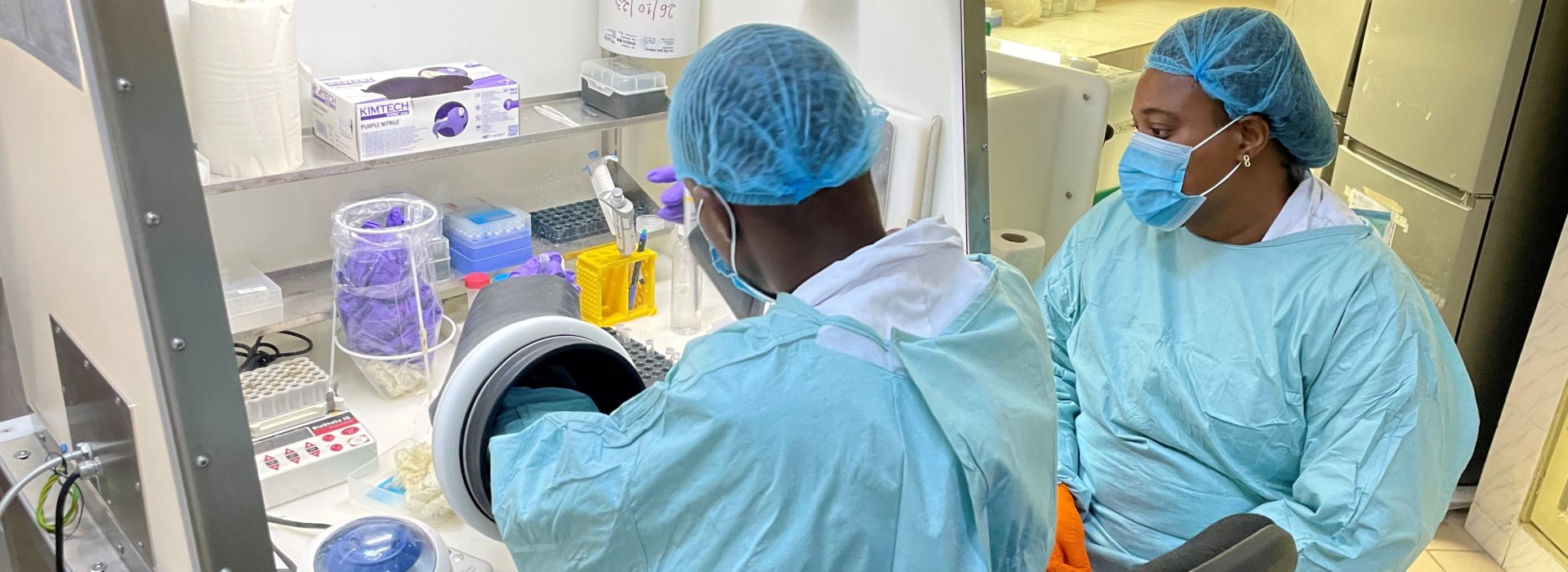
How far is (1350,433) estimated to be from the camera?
4.33ft

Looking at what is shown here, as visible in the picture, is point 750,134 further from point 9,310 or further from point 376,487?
point 9,310

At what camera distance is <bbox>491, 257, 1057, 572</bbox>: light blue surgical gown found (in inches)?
32.8

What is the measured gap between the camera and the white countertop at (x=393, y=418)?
132cm

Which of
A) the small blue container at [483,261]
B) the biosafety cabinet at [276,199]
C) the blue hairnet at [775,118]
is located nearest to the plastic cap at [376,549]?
the biosafety cabinet at [276,199]

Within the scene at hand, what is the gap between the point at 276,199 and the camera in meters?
1.74

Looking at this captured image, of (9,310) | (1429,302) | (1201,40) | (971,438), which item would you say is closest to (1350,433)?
(1429,302)

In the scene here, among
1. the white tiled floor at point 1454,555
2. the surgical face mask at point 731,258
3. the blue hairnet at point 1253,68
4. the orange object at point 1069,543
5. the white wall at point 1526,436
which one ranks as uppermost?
the blue hairnet at point 1253,68

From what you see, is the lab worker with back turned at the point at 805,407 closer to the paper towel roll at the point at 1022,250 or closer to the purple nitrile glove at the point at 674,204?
the purple nitrile glove at the point at 674,204

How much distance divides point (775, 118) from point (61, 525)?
0.98 m

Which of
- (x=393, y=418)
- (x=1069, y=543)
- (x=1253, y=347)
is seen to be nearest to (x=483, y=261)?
(x=393, y=418)

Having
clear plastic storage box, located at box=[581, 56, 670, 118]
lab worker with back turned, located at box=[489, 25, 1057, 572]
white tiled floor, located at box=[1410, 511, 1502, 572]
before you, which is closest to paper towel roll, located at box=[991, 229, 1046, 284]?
clear plastic storage box, located at box=[581, 56, 670, 118]

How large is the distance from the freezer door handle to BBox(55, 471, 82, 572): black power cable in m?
2.79

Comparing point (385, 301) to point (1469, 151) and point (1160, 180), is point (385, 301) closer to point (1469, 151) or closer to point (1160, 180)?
point (1160, 180)

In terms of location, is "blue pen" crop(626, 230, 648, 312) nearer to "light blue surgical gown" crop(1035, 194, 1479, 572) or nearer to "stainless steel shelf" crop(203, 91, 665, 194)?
"stainless steel shelf" crop(203, 91, 665, 194)
